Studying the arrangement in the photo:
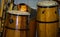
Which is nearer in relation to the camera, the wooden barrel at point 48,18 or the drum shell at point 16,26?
the drum shell at point 16,26

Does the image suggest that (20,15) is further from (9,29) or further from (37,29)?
(37,29)

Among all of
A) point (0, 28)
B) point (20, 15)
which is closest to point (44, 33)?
point (20, 15)

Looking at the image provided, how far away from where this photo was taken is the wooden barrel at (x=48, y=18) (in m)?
1.57

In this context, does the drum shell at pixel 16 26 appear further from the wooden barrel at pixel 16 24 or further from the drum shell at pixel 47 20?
the drum shell at pixel 47 20

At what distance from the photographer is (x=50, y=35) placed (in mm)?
1603

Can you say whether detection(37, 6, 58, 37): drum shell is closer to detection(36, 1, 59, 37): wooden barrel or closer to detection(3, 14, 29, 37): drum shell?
detection(36, 1, 59, 37): wooden barrel

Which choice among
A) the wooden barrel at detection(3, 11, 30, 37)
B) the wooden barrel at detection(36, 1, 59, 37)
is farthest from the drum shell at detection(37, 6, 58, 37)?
the wooden barrel at detection(3, 11, 30, 37)

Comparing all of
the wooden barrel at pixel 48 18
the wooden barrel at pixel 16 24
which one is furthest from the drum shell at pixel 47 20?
the wooden barrel at pixel 16 24

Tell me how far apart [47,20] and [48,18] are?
0.9 inches

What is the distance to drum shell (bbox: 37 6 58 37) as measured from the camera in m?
1.58

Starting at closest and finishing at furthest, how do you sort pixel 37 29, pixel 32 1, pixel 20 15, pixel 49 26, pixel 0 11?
pixel 20 15
pixel 49 26
pixel 37 29
pixel 0 11
pixel 32 1

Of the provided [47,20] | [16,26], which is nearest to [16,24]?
[16,26]

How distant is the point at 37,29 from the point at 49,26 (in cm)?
17

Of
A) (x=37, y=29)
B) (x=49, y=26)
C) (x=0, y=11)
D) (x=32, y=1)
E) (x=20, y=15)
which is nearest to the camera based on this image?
(x=20, y=15)
